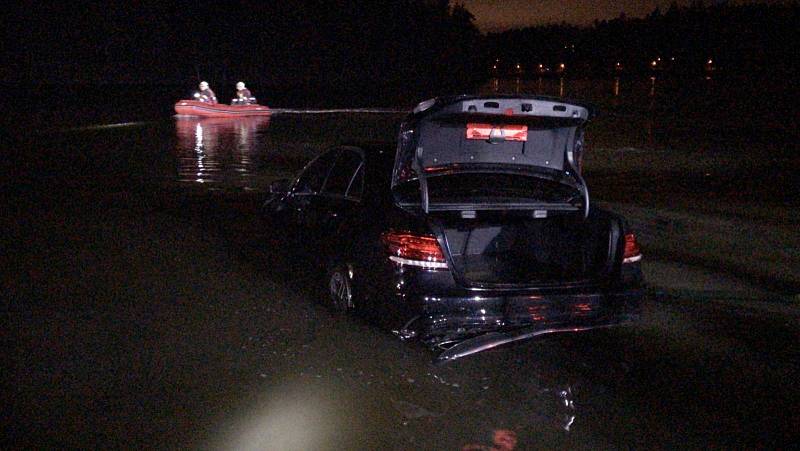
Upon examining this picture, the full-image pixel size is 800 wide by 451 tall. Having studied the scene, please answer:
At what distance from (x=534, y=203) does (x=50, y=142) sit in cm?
2246

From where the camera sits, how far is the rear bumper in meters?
5.27

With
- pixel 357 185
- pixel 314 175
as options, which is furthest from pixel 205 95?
pixel 357 185

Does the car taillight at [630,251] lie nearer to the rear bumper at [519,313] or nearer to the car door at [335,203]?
the rear bumper at [519,313]

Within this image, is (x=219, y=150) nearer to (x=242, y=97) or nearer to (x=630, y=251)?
(x=630, y=251)

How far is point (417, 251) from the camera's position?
5.31 metres

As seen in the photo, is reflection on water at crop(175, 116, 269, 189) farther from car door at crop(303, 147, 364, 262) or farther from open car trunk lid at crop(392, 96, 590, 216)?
open car trunk lid at crop(392, 96, 590, 216)

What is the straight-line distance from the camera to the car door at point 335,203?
6297 millimetres

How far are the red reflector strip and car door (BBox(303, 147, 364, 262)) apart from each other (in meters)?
0.96

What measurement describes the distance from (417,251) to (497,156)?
1.07 meters

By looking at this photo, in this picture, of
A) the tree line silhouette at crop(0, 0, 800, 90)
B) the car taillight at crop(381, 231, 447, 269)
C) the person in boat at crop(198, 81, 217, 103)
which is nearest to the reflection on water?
the person in boat at crop(198, 81, 217, 103)

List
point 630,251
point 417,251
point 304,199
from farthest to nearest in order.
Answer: point 304,199
point 630,251
point 417,251

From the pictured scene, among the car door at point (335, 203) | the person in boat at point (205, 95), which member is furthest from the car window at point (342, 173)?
the person in boat at point (205, 95)

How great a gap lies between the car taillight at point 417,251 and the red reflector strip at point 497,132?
35.9 inches

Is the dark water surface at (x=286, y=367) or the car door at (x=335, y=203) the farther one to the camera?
the car door at (x=335, y=203)
